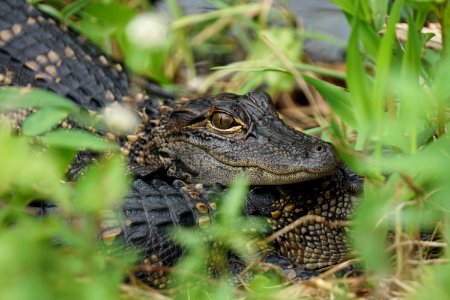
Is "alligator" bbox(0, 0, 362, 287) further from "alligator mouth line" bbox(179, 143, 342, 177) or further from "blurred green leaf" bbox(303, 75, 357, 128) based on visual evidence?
"blurred green leaf" bbox(303, 75, 357, 128)

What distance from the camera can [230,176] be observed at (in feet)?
13.6

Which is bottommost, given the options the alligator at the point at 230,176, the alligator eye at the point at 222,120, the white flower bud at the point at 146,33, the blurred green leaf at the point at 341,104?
the alligator at the point at 230,176

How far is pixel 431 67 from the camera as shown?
3799 mm

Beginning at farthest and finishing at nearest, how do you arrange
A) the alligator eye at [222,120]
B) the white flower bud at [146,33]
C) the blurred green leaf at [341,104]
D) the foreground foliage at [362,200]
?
the white flower bud at [146,33] → the alligator eye at [222,120] → the blurred green leaf at [341,104] → the foreground foliage at [362,200]

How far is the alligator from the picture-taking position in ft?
12.3

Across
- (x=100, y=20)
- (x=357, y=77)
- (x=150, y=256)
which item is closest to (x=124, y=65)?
(x=100, y=20)

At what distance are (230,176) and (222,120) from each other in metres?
0.26

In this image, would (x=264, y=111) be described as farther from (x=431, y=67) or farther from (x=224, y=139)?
(x=431, y=67)

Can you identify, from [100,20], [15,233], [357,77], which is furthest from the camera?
[100,20]

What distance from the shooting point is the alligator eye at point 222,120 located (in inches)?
164

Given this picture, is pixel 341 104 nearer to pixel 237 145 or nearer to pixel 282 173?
pixel 282 173

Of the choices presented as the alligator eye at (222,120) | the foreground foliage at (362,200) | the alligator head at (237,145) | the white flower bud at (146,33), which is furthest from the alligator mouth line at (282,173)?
the white flower bud at (146,33)

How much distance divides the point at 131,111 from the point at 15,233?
2.84 m

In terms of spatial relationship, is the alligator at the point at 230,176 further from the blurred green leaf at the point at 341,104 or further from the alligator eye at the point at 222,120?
the blurred green leaf at the point at 341,104
